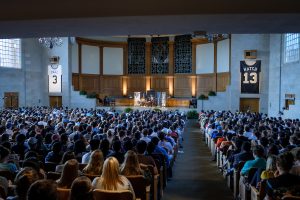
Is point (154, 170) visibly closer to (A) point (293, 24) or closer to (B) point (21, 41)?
(A) point (293, 24)

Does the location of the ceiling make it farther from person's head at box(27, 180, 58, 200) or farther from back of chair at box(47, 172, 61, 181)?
person's head at box(27, 180, 58, 200)

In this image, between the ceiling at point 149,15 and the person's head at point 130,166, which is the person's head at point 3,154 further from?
the ceiling at point 149,15

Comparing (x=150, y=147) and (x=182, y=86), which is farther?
(x=182, y=86)

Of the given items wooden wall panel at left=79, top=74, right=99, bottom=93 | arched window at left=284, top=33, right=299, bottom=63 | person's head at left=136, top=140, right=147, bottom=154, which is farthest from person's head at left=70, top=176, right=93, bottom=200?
wooden wall panel at left=79, top=74, right=99, bottom=93

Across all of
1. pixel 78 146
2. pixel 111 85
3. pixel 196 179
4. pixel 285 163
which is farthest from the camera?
pixel 111 85

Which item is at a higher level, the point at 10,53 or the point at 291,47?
the point at 10,53

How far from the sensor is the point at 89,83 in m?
32.5

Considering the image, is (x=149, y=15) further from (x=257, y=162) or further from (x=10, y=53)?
(x=10, y=53)

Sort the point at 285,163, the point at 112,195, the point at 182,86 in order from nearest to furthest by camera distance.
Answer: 1. the point at 112,195
2. the point at 285,163
3. the point at 182,86

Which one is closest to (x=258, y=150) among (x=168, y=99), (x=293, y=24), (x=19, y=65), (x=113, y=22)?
(x=293, y=24)

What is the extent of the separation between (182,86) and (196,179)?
23.9 meters

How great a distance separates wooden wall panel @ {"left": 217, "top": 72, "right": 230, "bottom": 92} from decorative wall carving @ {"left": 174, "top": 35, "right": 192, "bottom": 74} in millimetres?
3554

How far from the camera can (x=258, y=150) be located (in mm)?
6074

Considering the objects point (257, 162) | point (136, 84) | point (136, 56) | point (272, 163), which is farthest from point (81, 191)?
point (136, 56)
